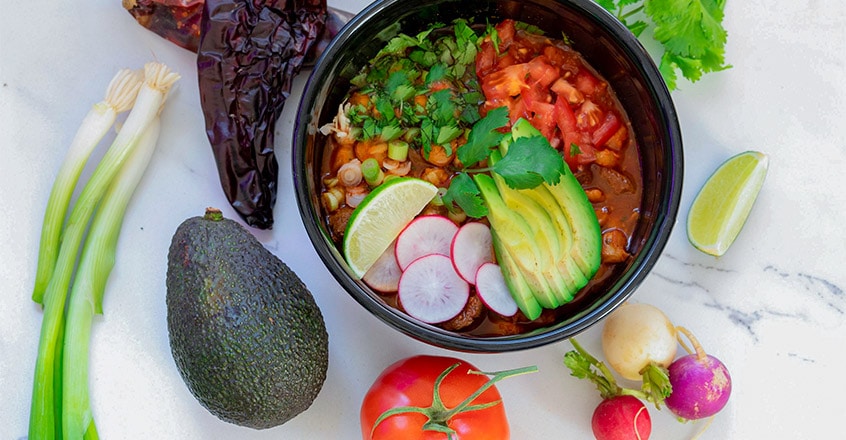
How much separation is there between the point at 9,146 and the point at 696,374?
1.97 m

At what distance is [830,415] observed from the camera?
227 cm

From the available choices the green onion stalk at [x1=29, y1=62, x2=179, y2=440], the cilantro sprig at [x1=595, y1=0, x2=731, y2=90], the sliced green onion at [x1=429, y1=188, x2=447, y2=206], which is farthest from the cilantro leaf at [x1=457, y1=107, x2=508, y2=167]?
the green onion stalk at [x1=29, y1=62, x2=179, y2=440]

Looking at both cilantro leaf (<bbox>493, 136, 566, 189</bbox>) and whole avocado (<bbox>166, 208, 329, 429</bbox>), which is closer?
cilantro leaf (<bbox>493, 136, 566, 189</bbox>)

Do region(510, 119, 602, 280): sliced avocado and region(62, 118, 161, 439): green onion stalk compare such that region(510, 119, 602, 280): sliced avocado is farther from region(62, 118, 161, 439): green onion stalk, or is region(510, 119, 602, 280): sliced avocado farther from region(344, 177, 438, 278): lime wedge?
region(62, 118, 161, 439): green onion stalk

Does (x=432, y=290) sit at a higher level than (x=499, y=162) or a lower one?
lower

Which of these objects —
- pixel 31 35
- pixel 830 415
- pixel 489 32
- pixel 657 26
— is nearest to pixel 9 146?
pixel 31 35

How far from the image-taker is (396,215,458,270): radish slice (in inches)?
79.3

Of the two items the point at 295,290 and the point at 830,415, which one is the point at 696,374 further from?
the point at 295,290

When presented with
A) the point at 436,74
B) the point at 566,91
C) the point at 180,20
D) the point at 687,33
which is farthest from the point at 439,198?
the point at 180,20

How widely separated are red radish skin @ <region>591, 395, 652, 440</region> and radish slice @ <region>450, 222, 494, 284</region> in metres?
0.52

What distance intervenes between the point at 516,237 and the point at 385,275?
0.36 meters

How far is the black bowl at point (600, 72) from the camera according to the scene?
6.25 ft

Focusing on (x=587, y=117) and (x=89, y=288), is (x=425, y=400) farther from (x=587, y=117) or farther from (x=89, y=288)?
(x=89, y=288)

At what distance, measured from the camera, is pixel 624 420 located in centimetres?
210
